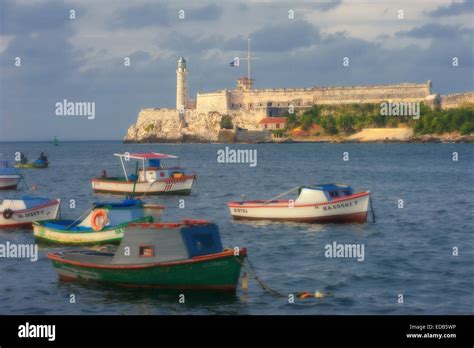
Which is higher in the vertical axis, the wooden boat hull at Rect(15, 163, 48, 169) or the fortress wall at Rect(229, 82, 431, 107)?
the fortress wall at Rect(229, 82, 431, 107)

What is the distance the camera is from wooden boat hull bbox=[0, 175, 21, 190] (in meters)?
49.3

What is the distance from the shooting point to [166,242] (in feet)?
58.8

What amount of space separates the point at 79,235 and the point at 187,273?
23.3ft

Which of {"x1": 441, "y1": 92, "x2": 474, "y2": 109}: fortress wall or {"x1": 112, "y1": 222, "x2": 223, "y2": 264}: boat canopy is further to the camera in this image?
{"x1": 441, "y1": 92, "x2": 474, "y2": 109}: fortress wall

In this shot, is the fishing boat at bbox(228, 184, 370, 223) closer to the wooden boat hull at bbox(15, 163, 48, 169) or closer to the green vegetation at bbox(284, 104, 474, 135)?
the wooden boat hull at bbox(15, 163, 48, 169)

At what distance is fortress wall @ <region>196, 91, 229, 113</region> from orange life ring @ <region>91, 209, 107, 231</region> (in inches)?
5317

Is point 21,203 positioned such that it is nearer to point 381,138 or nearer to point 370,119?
point 370,119

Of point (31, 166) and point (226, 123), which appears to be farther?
point (226, 123)

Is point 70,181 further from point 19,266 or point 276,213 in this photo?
point 19,266

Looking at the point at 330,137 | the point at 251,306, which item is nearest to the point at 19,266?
the point at 251,306

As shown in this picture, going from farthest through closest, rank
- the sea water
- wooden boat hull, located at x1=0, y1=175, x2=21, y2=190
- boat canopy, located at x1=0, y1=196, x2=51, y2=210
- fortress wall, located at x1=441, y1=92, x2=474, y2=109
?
fortress wall, located at x1=441, y1=92, x2=474, y2=109
wooden boat hull, located at x1=0, y1=175, x2=21, y2=190
boat canopy, located at x1=0, y1=196, x2=51, y2=210
the sea water
